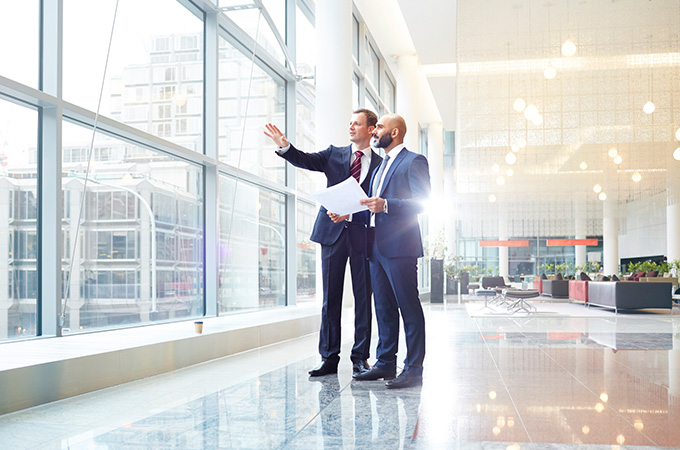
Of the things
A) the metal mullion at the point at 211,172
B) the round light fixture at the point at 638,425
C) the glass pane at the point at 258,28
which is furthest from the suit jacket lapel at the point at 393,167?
the glass pane at the point at 258,28

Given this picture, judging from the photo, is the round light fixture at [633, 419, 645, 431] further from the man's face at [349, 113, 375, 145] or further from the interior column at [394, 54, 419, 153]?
the interior column at [394, 54, 419, 153]

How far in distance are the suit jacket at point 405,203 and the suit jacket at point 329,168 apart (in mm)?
253

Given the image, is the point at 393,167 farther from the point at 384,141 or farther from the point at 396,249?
the point at 396,249

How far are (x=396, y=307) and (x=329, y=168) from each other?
0.98 meters

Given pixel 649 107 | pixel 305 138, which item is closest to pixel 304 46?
pixel 305 138

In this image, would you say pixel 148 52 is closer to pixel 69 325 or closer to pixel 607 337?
pixel 69 325

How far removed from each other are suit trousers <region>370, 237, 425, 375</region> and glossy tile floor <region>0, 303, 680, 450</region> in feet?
0.67

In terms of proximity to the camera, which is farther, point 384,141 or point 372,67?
point 372,67

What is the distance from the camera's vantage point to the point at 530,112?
38.0ft

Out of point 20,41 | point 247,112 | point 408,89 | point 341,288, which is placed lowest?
point 341,288

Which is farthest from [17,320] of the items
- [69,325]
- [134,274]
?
[134,274]

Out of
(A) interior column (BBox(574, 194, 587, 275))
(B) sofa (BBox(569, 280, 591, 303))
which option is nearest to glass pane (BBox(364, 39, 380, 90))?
(A) interior column (BBox(574, 194, 587, 275))

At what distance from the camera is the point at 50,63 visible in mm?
4449

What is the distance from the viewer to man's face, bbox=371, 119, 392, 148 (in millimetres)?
3711
